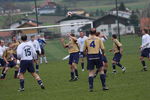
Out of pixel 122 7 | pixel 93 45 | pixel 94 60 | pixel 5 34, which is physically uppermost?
pixel 93 45

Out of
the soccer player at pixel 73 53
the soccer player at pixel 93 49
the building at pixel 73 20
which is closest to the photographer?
the soccer player at pixel 93 49

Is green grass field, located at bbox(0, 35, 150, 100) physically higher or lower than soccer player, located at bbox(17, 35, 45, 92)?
lower

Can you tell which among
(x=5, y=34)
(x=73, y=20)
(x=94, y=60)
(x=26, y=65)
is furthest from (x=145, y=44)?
(x=73, y=20)

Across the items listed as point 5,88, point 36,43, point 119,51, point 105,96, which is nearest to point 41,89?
point 5,88

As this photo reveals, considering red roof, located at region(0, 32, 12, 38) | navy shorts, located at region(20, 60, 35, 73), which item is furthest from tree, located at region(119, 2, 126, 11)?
navy shorts, located at region(20, 60, 35, 73)

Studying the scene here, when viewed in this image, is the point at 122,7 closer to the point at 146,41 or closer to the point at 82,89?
the point at 146,41

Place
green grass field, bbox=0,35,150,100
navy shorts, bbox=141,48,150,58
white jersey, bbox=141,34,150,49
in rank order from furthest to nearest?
navy shorts, bbox=141,48,150,58 < white jersey, bbox=141,34,150,49 < green grass field, bbox=0,35,150,100

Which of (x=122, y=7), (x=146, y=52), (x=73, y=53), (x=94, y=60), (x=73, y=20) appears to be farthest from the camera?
(x=122, y=7)

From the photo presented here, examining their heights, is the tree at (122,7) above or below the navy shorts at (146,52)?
below

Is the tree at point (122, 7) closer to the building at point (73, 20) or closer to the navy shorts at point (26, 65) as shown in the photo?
the building at point (73, 20)

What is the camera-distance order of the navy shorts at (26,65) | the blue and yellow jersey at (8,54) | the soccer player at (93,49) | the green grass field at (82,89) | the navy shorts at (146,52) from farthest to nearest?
the blue and yellow jersey at (8,54) → the navy shorts at (146,52) → the navy shorts at (26,65) → the soccer player at (93,49) → the green grass field at (82,89)

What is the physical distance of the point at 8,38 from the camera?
133 feet

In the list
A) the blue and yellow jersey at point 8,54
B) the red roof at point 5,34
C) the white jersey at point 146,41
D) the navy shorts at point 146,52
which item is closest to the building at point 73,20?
the red roof at point 5,34

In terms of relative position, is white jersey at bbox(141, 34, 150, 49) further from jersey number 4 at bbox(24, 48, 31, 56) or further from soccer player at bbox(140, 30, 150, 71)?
jersey number 4 at bbox(24, 48, 31, 56)
